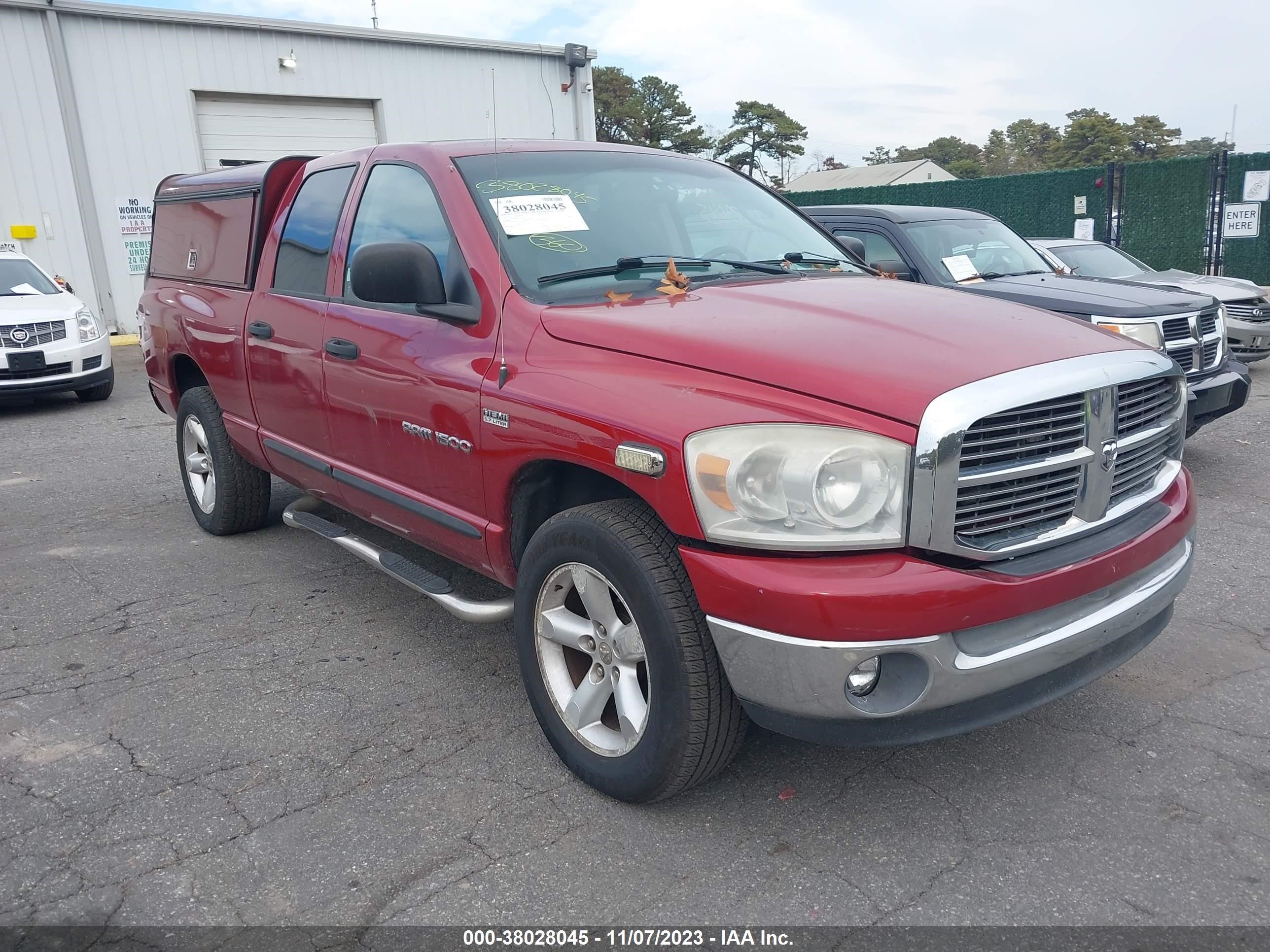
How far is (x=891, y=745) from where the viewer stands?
2.31 m

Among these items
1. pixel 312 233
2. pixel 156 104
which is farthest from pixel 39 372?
pixel 156 104

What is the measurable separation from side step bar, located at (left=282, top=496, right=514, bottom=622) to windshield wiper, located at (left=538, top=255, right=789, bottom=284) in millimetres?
1046

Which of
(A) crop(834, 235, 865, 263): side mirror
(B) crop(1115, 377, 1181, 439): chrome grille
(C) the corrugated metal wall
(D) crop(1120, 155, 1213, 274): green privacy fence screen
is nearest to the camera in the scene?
(B) crop(1115, 377, 1181, 439): chrome grille

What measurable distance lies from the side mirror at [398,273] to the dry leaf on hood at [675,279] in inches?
28.1

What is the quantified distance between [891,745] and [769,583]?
0.50m

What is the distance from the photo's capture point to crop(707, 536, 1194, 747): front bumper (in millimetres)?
2219

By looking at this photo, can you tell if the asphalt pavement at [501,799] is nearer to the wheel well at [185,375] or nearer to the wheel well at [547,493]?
the wheel well at [547,493]

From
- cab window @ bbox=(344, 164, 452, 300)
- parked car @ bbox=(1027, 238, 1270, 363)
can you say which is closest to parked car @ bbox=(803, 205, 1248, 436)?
parked car @ bbox=(1027, 238, 1270, 363)

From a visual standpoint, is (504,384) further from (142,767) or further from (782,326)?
(142,767)

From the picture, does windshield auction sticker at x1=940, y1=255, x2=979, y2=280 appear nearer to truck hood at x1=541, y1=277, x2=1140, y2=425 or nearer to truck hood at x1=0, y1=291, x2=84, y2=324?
truck hood at x1=541, y1=277, x2=1140, y2=425

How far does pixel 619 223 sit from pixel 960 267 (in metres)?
4.37

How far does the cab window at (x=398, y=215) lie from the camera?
339cm

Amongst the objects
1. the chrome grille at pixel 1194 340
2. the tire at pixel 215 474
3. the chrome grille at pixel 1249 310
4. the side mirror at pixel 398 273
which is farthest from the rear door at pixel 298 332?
the chrome grille at pixel 1249 310

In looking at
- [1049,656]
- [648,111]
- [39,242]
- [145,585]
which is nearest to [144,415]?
[145,585]
